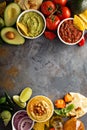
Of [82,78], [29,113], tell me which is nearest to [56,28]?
[82,78]

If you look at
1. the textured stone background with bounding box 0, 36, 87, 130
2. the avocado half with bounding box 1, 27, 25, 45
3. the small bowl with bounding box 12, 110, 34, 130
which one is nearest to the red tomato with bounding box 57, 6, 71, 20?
the textured stone background with bounding box 0, 36, 87, 130

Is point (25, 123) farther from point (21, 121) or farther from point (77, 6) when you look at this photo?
point (77, 6)

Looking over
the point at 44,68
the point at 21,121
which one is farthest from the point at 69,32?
the point at 21,121

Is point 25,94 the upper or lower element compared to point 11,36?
lower

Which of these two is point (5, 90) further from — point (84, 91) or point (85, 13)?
point (85, 13)

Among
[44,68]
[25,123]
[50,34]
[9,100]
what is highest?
[50,34]

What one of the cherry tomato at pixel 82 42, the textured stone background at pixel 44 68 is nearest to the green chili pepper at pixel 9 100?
the textured stone background at pixel 44 68

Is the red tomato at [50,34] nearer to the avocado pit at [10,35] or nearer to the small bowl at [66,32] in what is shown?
the small bowl at [66,32]
